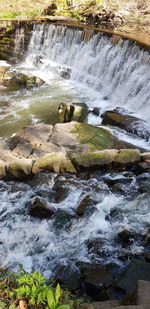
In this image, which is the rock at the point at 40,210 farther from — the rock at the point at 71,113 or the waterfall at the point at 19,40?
the waterfall at the point at 19,40

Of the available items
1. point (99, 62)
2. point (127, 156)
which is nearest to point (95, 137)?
point (127, 156)

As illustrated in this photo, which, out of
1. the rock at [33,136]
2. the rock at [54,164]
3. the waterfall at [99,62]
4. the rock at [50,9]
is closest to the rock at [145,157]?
the rock at [54,164]

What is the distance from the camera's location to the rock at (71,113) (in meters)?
9.71

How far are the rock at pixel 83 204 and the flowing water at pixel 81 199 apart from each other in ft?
0.21

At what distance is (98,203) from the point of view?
6.31 m

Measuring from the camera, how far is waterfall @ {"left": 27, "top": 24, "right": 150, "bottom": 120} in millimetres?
11513

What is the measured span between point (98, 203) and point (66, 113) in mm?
4325

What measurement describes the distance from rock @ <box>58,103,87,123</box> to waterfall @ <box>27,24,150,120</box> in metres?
2.26

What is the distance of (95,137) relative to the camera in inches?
329

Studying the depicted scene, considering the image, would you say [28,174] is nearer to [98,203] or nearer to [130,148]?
[98,203]

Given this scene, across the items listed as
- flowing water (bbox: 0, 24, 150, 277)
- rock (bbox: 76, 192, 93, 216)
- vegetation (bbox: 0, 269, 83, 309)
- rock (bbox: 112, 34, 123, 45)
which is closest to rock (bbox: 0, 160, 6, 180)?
flowing water (bbox: 0, 24, 150, 277)

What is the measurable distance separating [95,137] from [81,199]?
248cm

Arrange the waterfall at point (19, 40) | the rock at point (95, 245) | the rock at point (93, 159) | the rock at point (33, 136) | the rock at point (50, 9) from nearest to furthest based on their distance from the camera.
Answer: the rock at point (95, 245) → the rock at point (93, 159) → the rock at point (33, 136) → the waterfall at point (19, 40) → the rock at point (50, 9)

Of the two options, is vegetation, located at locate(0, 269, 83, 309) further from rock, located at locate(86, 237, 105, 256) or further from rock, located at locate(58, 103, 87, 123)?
rock, located at locate(58, 103, 87, 123)
